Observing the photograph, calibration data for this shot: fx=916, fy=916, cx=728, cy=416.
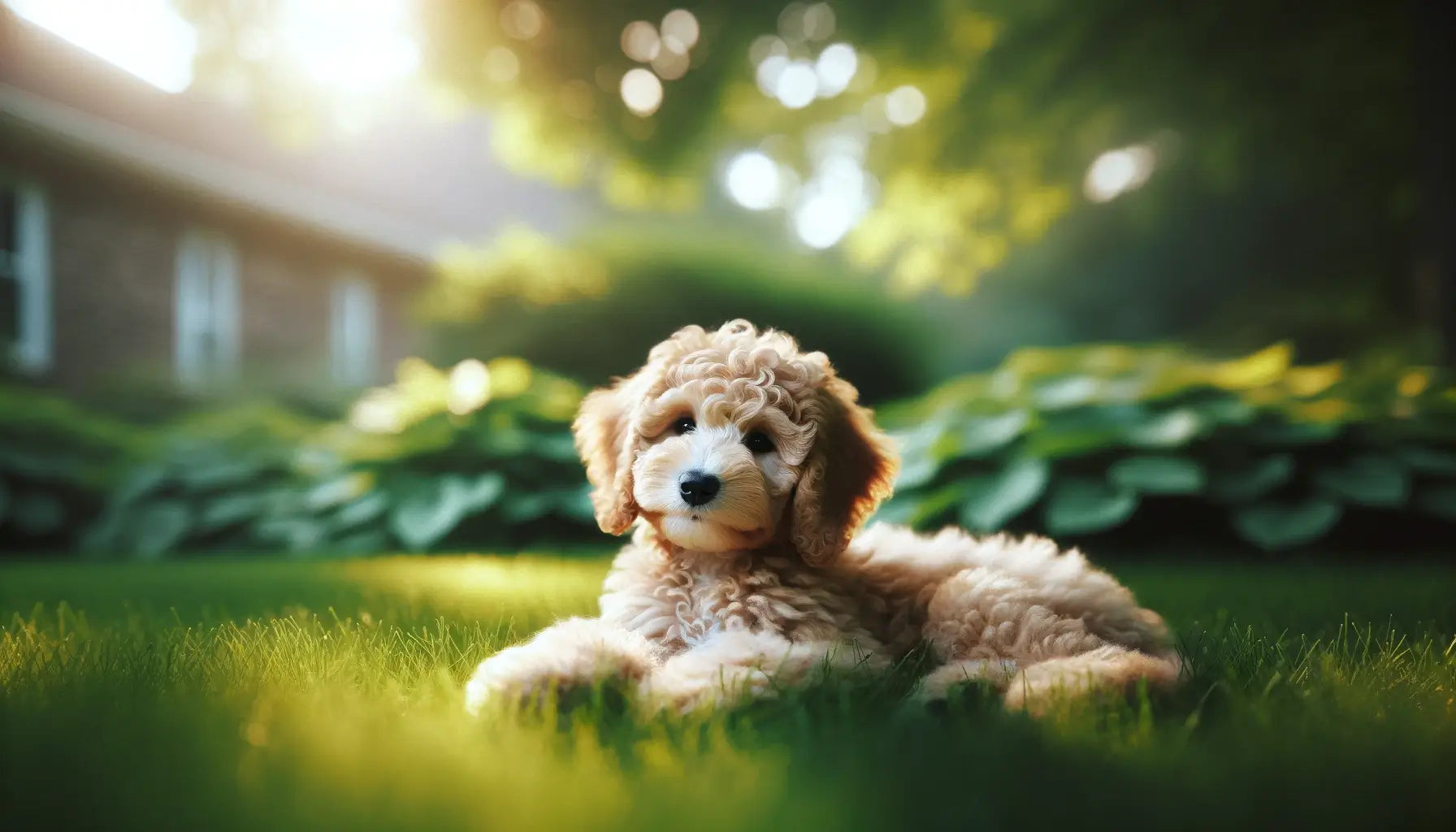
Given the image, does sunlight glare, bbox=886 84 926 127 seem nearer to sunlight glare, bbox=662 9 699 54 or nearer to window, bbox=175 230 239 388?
sunlight glare, bbox=662 9 699 54

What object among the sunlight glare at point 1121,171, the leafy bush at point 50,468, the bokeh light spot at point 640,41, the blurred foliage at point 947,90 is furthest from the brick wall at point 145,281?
the sunlight glare at point 1121,171

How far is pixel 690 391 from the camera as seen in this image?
8.50 feet

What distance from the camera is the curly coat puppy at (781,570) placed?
2.23m

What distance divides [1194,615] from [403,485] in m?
5.77

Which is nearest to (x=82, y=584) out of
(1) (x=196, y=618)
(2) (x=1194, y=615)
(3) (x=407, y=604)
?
(1) (x=196, y=618)

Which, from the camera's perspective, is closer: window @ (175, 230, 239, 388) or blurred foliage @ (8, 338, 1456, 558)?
blurred foliage @ (8, 338, 1456, 558)

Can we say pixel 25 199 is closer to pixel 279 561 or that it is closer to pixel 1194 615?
pixel 279 561

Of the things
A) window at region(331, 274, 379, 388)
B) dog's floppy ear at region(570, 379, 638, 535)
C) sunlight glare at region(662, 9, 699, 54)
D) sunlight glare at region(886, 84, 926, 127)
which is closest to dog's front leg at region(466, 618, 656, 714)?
dog's floppy ear at region(570, 379, 638, 535)

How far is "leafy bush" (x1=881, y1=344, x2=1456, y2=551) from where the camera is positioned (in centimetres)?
593

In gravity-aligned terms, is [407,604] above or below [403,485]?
below

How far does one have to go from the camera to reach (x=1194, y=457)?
20.4 feet

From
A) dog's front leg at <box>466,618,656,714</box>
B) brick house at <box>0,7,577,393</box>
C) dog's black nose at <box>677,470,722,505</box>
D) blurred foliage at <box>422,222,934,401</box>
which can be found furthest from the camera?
brick house at <box>0,7,577,393</box>

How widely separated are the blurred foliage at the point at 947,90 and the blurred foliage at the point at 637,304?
77 cm

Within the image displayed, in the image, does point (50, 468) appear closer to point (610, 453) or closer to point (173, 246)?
point (173, 246)
